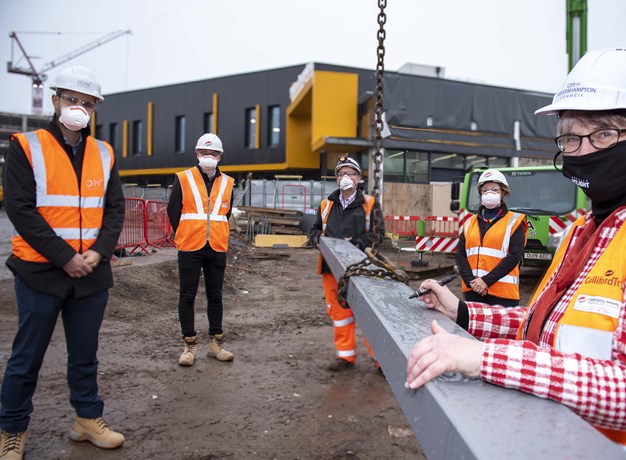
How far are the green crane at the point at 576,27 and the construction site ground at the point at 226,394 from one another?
5.42 m

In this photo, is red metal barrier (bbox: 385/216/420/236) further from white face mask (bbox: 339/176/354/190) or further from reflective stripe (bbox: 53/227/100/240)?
reflective stripe (bbox: 53/227/100/240)

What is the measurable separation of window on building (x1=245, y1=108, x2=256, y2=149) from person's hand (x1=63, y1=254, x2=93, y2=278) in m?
24.2

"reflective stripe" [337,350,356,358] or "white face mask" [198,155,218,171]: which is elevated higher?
"white face mask" [198,155,218,171]

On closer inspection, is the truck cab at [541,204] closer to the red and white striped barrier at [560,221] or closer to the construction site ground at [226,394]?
the red and white striped barrier at [560,221]

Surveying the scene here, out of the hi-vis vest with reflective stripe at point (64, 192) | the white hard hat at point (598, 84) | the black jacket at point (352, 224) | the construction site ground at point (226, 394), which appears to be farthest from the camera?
the black jacket at point (352, 224)

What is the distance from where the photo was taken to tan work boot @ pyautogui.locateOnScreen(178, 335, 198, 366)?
4.34 metres

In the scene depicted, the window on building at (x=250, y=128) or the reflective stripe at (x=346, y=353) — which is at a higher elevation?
the window on building at (x=250, y=128)

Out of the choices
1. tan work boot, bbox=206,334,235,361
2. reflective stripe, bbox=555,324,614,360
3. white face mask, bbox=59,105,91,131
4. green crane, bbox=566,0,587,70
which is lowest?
tan work boot, bbox=206,334,235,361

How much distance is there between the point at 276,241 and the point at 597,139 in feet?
46.1

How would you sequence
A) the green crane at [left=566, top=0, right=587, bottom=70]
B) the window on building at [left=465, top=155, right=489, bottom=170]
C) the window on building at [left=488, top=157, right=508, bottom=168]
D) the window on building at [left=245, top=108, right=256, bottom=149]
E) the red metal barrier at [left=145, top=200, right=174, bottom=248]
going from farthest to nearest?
the window on building at [left=245, top=108, right=256, bottom=149] → the window on building at [left=488, top=157, right=508, bottom=168] → the window on building at [left=465, top=155, right=489, bottom=170] → the red metal barrier at [left=145, top=200, right=174, bottom=248] → the green crane at [left=566, top=0, right=587, bottom=70]

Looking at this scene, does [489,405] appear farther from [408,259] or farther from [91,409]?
[408,259]

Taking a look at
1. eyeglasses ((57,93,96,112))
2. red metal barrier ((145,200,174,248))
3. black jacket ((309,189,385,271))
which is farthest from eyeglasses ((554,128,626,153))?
red metal barrier ((145,200,174,248))

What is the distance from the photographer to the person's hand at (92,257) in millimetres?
2787

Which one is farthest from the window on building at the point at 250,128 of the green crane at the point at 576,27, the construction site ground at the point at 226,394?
the green crane at the point at 576,27
